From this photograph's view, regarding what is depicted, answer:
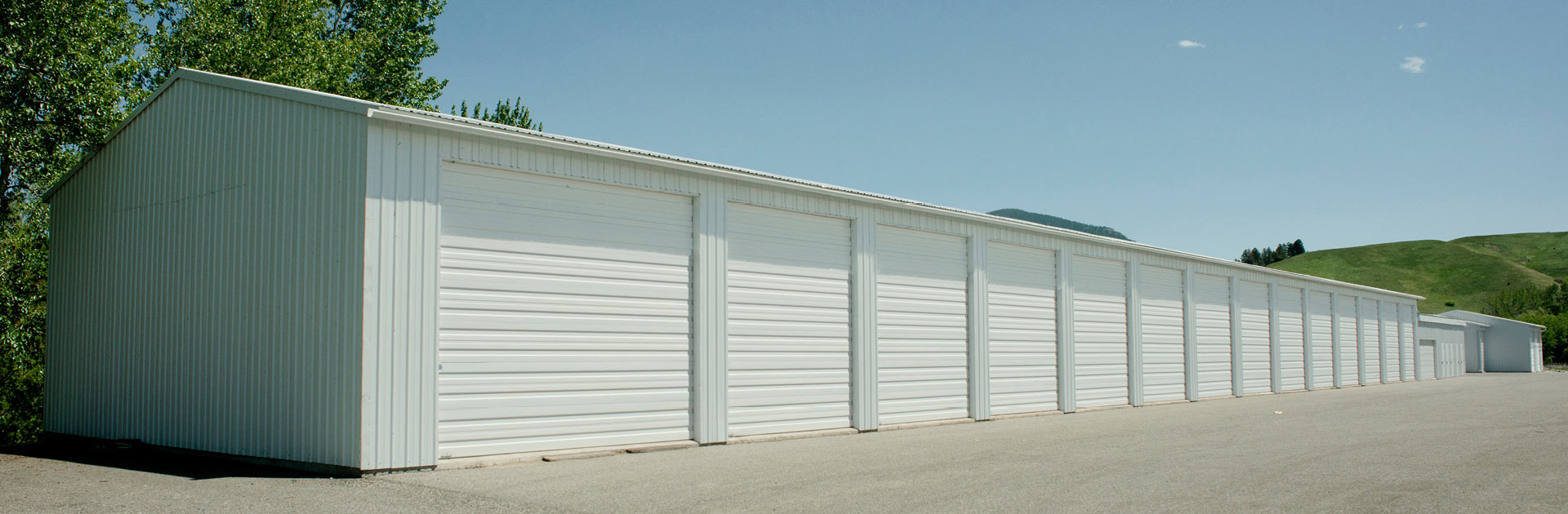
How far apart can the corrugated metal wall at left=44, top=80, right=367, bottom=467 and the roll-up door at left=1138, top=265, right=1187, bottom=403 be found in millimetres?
17120

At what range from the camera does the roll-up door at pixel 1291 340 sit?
28.2 meters

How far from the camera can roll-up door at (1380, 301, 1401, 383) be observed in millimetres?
35938

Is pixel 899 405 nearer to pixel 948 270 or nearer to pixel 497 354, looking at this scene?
pixel 948 270

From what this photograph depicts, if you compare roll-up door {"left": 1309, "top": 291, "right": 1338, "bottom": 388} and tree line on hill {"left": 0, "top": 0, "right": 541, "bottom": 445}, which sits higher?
tree line on hill {"left": 0, "top": 0, "right": 541, "bottom": 445}

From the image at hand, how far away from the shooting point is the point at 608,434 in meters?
11.6

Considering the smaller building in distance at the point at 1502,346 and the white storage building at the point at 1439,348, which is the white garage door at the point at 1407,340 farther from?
the smaller building in distance at the point at 1502,346

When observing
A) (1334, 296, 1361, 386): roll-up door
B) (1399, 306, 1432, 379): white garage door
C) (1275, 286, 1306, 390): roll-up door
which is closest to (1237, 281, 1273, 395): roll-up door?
(1275, 286, 1306, 390): roll-up door

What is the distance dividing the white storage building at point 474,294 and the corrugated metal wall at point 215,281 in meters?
0.04

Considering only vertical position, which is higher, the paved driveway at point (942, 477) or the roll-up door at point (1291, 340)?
the roll-up door at point (1291, 340)

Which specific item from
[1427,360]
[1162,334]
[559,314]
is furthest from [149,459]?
[1427,360]

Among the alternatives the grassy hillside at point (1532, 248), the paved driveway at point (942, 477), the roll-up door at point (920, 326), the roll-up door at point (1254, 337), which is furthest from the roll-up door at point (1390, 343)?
the grassy hillside at point (1532, 248)

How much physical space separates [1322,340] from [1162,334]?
38.7ft

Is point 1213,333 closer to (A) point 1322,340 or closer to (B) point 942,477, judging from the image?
(A) point 1322,340

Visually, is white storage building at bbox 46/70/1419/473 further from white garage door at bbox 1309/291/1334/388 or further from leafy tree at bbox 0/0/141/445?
white garage door at bbox 1309/291/1334/388
